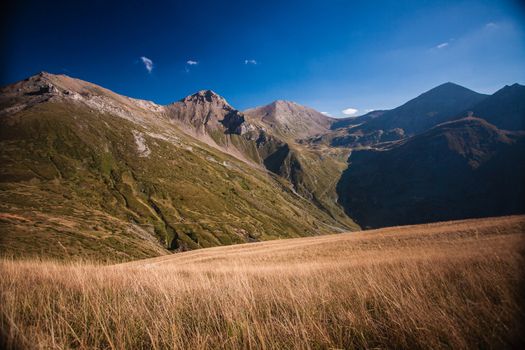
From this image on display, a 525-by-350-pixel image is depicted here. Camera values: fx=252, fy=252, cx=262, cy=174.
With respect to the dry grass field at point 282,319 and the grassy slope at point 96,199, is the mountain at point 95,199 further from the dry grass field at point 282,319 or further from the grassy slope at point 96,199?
the dry grass field at point 282,319

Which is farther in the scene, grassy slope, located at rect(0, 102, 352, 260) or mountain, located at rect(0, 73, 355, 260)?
mountain, located at rect(0, 73, 355, 260)

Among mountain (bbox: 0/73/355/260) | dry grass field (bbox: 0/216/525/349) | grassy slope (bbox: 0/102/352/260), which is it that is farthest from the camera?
mountain (bbox: 0/73/355/260)

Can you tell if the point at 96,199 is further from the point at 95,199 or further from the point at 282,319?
the point at 282,319

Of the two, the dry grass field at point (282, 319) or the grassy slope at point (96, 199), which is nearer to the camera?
the dry grass field at point (282, 319)

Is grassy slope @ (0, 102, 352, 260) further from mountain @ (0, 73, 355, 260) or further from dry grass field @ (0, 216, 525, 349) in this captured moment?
dry grass field @ (0, 216, 525, 349)

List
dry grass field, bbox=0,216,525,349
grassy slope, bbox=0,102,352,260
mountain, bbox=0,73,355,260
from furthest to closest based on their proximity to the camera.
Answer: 1. mountain, bbox=0,73,355,260
2. grassy slope, bbox=0,102,352,260
3. dry grass field, bbox=0,216,525,349

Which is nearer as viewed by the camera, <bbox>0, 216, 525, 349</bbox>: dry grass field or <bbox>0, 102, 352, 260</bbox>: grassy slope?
<bbox>0, 216, 525, 349</bbox>: dry grass field

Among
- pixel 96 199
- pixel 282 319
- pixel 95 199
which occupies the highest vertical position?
pixel 282 319

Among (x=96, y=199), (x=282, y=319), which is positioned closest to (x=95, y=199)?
(x=96, y=199)

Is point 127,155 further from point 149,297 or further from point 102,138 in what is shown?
point 149,297

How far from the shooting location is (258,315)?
413cm

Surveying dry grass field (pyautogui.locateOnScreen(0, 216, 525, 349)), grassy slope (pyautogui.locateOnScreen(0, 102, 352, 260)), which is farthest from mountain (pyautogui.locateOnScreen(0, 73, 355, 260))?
dry grass field (pyautogui.locateOnScreen(0, 216, 525, 349))

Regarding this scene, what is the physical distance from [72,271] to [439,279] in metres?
8.84

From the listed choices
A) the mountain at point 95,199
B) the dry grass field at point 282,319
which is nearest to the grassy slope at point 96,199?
the mountain at point 95,199
